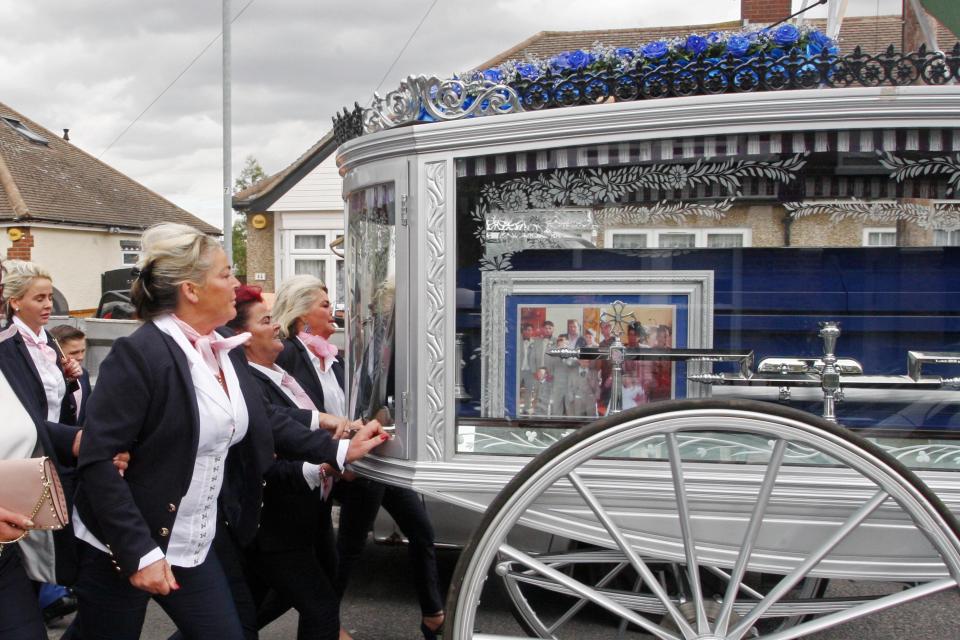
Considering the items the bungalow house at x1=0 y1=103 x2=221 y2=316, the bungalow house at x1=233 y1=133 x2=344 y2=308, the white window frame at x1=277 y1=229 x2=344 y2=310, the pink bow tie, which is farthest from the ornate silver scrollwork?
the bungalow house at x1=0 y1=103 x2=221 y2=316

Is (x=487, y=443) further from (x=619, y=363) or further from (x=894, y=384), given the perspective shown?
(x=894, y=384)

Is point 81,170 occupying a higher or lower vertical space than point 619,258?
higher

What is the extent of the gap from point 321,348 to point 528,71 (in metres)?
1.38

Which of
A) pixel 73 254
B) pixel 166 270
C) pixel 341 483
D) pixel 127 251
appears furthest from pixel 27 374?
pixel 127 251

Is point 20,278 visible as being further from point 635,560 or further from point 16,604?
point 635,560

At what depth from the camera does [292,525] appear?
317cm

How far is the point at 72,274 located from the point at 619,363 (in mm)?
21711

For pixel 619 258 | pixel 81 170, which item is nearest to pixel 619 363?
pixel 619 258

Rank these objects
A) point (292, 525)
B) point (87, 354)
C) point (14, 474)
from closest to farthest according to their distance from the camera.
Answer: point (14, 474)
point (292, 525)
point (87, 354)

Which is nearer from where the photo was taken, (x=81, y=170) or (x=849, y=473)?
(x=849, y=473)

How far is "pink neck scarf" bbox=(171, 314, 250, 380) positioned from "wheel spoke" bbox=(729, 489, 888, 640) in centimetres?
164

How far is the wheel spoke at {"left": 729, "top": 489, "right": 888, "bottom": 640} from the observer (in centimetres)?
243

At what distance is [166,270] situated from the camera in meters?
2.61

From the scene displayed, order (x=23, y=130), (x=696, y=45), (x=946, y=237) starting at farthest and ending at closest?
(x=23, y=130) → (x=946, y=237) → (x=696, y=45)
